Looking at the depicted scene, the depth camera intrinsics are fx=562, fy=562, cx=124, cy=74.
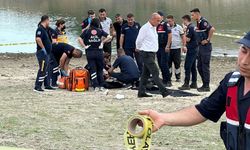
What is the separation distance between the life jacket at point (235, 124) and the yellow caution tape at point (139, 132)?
1.36ft

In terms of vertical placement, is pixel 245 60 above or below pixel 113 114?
above

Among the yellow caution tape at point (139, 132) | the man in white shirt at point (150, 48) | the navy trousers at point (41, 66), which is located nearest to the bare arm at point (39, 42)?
the navy trousers at point (41, 66)

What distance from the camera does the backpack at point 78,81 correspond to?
39.8 feet

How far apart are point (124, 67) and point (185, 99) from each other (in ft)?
6.41

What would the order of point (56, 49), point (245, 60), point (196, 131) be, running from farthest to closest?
point (56, 49)
point (196, 131)
point (245, 60)

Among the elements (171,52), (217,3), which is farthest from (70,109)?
(217,3)

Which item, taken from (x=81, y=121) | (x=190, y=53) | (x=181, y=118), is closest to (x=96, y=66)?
(x=190, y=53)

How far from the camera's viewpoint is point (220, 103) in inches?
116

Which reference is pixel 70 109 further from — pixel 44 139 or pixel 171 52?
pixel 171 52

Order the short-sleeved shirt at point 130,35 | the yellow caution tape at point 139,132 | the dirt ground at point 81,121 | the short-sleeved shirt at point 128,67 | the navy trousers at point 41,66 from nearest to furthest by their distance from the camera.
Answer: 1. the yellow caution tape at point 139,132
2. the dirt ground at point 81,121
3. the navy trousers at point 41,66
4. the short-sleeved shirt at point 128,67
5. the short-sleeved shirt at point 130,35

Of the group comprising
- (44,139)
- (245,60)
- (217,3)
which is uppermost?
(245,60)

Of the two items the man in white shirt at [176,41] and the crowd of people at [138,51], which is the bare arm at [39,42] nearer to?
the crowd of people at [138,51]

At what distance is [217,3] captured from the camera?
5925cm

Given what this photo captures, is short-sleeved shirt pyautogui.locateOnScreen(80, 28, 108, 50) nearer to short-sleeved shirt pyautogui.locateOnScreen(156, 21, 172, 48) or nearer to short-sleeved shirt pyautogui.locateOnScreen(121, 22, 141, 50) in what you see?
short-sleeved shirt pyautogui.locateOnScreen(156, 21, 172, 48)
